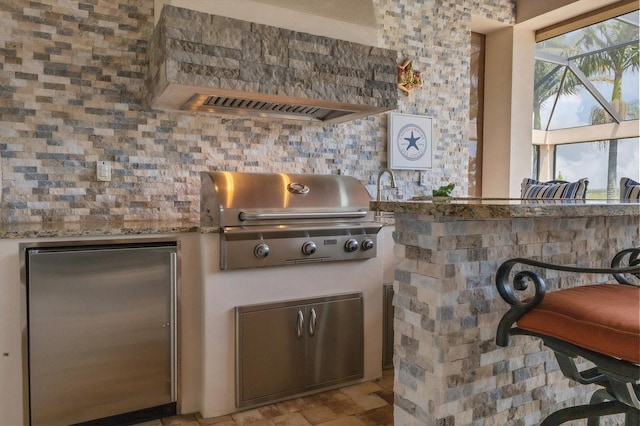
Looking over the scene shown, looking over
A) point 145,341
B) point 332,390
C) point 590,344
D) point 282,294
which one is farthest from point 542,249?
point 145,341

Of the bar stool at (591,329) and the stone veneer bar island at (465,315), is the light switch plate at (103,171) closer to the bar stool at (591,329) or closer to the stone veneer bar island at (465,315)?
the stone veneer bar island at (465,315)

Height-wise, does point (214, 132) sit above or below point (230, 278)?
above

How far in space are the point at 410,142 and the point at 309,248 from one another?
1586 millimetres

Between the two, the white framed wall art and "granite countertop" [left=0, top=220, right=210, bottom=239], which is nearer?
"granite countertop" [left=0, top=220, right=210, bottom=239]

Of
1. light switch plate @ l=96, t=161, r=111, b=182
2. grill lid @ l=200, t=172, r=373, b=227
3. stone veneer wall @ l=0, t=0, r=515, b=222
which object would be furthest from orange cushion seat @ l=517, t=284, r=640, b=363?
light switch plate @ l=96, t=161, r=111, b=182

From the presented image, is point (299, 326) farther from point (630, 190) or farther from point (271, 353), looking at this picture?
point (630, 190)

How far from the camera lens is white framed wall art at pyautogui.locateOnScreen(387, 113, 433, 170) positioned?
3.28 meters

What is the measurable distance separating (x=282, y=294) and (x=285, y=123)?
1.25 m

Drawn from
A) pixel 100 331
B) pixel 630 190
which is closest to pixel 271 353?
pixel 100 331

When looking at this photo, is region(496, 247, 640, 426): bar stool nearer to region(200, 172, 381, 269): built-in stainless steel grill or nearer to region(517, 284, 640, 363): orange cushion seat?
region(517, 284, 640, 363): orange cushion seat

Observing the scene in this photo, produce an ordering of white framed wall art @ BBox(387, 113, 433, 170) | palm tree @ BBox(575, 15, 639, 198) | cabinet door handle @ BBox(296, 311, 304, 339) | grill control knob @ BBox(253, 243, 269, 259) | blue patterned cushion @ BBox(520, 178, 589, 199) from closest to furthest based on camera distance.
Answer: grill control knob @ BBox(253, 243, 269, 259)
cabinet door handle @ BBox(296, 311, 304, 339)
blue patterned cushion @ BBox(520, 178, 589, 199)
white framed wall art @ BBox(387, 113, 433, 170)
palm tree @ BBox(575, 15, 639, 198)

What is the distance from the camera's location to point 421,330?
1.19m

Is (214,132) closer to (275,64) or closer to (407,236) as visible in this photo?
(275,64)

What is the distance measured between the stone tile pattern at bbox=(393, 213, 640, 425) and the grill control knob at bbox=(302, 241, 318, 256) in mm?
946
